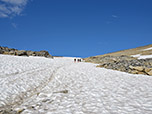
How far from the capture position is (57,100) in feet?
27.5

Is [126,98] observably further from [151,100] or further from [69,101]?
[69,101]

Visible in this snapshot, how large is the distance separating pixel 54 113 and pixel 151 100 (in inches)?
235

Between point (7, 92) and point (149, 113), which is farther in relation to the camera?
point (7, 92)

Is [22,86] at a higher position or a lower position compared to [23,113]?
higher

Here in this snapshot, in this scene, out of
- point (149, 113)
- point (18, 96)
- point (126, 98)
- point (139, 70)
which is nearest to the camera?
point (149, 113)

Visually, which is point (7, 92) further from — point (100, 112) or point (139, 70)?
point (139, 70)

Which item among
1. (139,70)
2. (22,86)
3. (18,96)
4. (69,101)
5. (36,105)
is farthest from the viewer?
(139,70)

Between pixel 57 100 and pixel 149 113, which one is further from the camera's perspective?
pixel 57 100

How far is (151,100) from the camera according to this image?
8.36 metres

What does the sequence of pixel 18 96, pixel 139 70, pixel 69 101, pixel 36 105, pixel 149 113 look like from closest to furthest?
pixel 149 113 < pixel 36 105 < pixel 69 101 < pixel 18 96 < pixel 139 70

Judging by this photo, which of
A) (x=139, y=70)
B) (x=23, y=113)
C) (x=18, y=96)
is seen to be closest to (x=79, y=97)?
(x=23, y=113)

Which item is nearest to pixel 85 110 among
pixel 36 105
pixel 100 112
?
pixel 100 112

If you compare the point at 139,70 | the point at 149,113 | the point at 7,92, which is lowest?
the point at 149,113

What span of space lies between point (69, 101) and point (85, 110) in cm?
164
